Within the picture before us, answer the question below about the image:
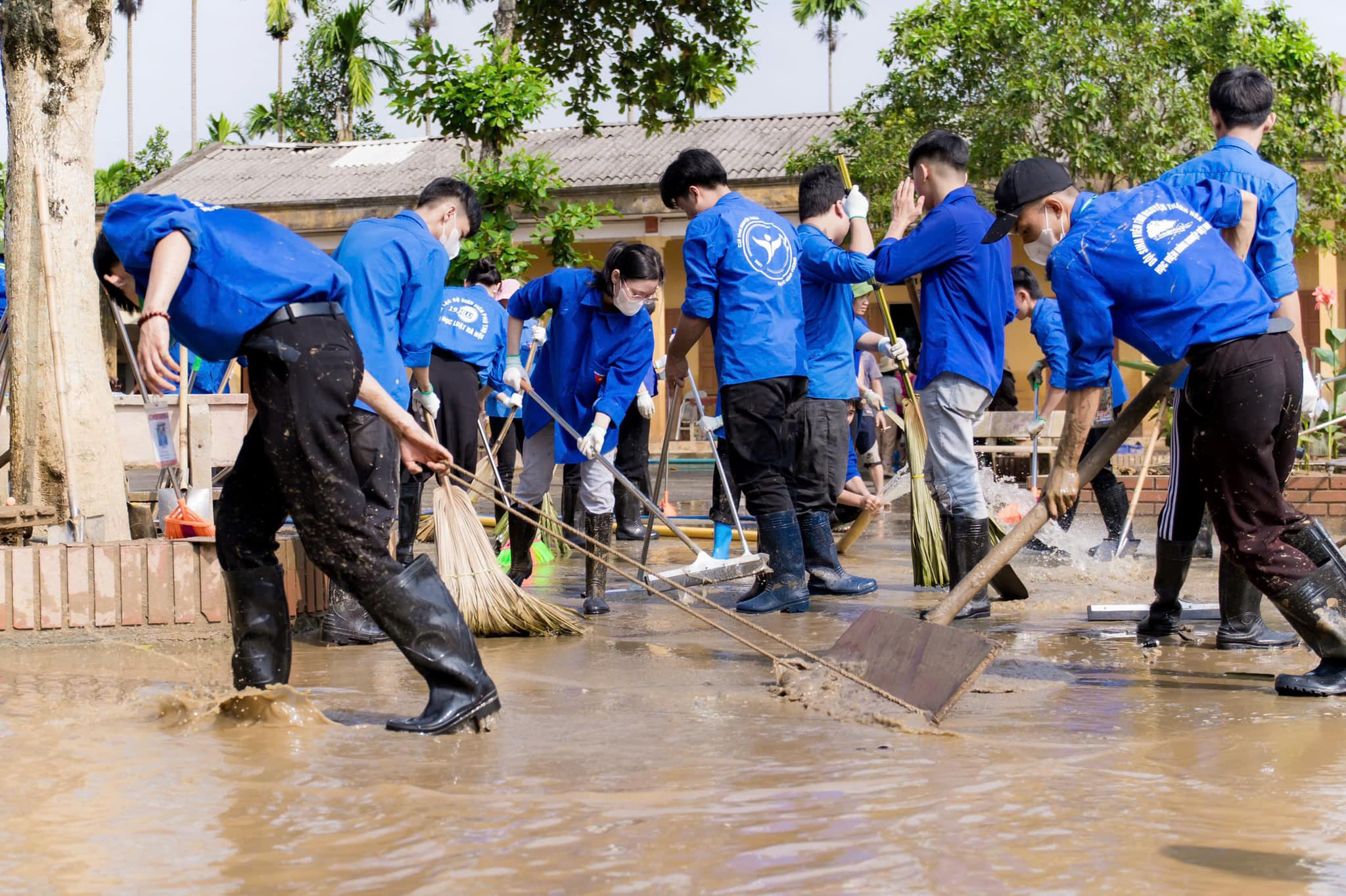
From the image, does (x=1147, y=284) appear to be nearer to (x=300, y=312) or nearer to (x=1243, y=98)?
(x=1243, y=98)

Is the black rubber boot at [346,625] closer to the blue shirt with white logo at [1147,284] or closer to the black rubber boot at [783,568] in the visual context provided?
the black rubber boot at [783,568]

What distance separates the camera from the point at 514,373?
22.2ft

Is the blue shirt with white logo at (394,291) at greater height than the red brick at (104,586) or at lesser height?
greater

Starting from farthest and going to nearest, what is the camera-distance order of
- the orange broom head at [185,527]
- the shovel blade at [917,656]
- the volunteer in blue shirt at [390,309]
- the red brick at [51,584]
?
the orange broom head at [185,527] < the red brick at [51,584] < the volunteer in blue shirt at [390,309] < the shovel blade at [917,656]

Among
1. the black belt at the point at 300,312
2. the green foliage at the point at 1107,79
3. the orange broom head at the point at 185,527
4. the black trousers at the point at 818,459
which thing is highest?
the green foliage at the point at 1107,79

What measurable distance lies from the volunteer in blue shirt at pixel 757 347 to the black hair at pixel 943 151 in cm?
65

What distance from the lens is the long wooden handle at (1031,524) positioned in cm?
410

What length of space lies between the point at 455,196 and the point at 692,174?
120 centimetres

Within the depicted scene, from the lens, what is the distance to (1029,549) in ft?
26.8

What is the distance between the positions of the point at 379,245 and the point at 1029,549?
15.6 feet

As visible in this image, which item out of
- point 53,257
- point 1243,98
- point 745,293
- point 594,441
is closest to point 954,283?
point 745,293

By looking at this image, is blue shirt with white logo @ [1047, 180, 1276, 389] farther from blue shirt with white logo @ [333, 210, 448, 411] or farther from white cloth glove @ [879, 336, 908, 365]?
white cloth glove @ [879, 336, 908, 365]

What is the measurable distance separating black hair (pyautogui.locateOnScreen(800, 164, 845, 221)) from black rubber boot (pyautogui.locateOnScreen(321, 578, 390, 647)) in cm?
267

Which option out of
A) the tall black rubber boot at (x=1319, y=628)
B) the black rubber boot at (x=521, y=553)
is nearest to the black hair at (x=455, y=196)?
the black rubber boot at (x=521, y=553)
